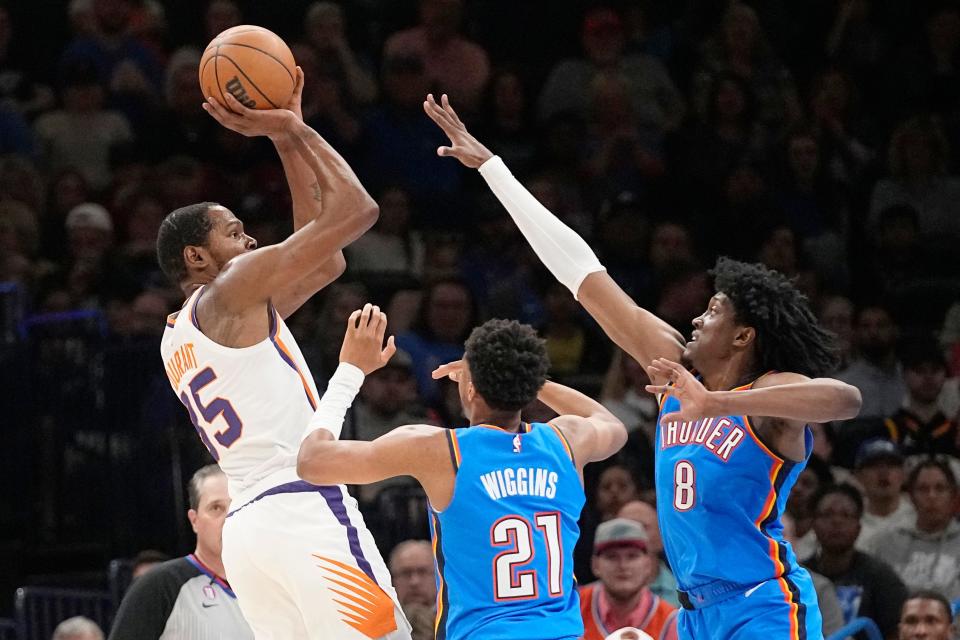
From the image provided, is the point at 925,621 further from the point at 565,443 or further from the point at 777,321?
the point at 565,443

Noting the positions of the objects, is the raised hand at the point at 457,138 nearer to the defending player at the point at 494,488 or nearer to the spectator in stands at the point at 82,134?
the defending player at the point at 494,488

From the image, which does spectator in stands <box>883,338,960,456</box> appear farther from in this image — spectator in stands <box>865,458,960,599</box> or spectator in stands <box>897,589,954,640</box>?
spectator in stands <box>897,589,954,640</box>

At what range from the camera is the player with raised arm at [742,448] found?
5477 mm

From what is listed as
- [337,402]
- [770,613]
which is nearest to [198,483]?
[337,402]

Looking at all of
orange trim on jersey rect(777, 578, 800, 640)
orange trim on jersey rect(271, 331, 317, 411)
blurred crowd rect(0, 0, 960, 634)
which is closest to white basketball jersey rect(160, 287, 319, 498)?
orange trim on jersey rect(271, 331, 317, 411)

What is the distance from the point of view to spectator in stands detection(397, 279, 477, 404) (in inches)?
420

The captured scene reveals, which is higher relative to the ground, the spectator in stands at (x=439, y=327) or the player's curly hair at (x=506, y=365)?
the spectator in stands at (x=439, y=327)

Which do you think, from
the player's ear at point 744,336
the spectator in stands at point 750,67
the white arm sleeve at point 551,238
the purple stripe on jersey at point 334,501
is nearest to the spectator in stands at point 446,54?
the spectator in stands at point 750,67

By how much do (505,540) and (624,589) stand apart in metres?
3.23

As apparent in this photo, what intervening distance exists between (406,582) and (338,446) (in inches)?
130

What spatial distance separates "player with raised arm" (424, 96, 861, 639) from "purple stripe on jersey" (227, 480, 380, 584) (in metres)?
1.10

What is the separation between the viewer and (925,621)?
8148mm

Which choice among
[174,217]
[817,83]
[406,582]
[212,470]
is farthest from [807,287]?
[174,217]

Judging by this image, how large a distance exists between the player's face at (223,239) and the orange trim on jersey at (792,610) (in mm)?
2285
